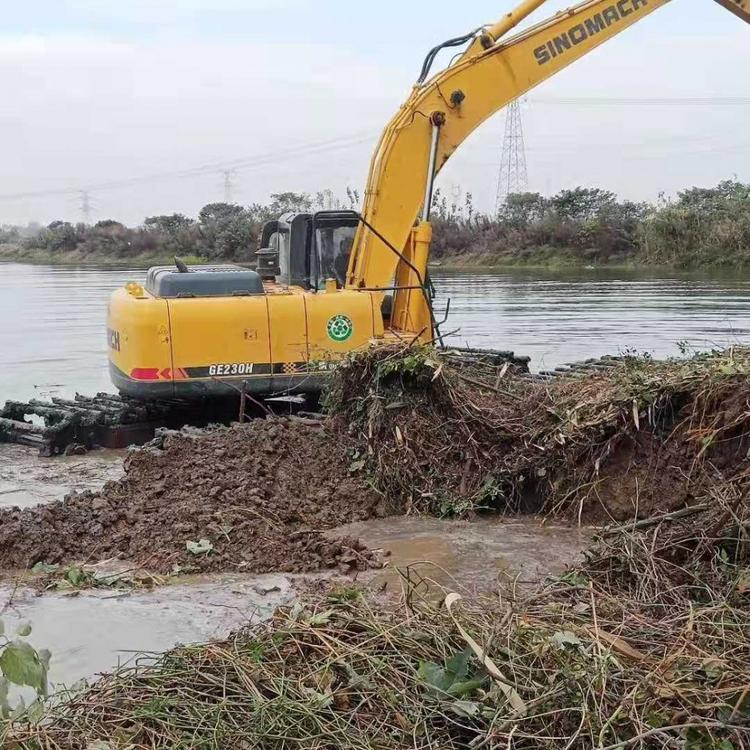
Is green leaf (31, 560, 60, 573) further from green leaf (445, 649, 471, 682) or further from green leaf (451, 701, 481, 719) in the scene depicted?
green leaf (451, 701, 481, 719)

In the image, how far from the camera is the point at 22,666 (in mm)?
3250

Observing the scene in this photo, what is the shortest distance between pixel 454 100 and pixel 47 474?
17.6 feet

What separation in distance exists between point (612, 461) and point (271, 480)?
2.54m

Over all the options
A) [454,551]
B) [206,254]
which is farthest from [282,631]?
[206,254]

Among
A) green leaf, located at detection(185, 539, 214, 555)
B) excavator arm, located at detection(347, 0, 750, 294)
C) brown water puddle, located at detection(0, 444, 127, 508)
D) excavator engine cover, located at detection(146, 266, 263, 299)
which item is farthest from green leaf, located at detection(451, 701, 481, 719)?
excavator arm, located at detection(347, 0, 750, 294)

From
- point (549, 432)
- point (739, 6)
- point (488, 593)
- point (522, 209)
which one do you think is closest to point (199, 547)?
point (488, 593)

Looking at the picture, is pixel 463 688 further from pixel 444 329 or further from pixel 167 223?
pixel 167 223

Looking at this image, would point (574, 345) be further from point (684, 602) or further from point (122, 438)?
point (684, 602)

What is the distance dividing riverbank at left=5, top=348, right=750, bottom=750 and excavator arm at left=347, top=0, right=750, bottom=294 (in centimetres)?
226

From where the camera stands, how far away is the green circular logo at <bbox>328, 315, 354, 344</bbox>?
9.62 meters

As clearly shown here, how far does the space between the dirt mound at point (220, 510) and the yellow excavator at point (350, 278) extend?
1110mm

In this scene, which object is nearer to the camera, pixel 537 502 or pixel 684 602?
pixel 684 602

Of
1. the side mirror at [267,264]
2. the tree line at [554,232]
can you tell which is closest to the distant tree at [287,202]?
the tree line at [554,232]

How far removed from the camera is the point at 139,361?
30.6ft
